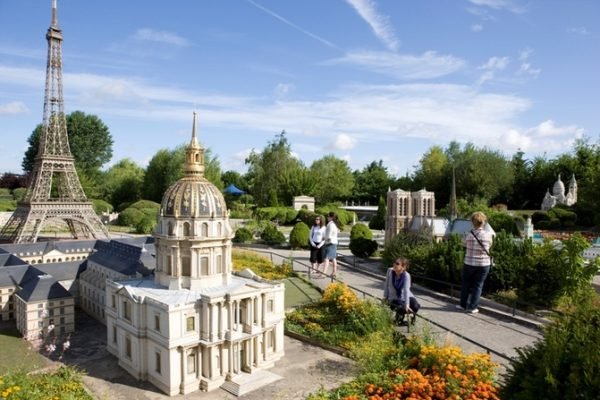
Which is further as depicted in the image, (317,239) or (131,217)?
(131,217)

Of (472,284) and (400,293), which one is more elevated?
(400,293)

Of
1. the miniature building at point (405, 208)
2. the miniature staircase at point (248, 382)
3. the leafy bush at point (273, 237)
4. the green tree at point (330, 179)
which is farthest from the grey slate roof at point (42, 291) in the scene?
the green tree at point (330, 179)

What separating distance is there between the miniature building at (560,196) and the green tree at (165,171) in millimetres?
47063

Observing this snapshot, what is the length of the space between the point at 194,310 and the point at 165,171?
54.5m

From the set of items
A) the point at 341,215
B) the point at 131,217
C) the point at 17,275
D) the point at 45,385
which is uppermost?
the point at 341,215

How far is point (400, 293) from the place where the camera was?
43.2ft

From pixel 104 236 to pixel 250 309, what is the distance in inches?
1177

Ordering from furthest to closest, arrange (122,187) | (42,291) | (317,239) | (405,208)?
(122,187) → (405,208) → (317,239) → (42,291)

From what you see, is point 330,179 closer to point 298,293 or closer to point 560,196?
point 560,196

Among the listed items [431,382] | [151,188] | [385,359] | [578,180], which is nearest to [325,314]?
[385,359]

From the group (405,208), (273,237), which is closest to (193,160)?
(405,208)

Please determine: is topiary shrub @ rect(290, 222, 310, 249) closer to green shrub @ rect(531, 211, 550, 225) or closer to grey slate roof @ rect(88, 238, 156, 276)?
grey slate roof @ rect(88, 238, 156, 276)

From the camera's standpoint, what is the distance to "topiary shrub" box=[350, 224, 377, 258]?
32031 millimetres

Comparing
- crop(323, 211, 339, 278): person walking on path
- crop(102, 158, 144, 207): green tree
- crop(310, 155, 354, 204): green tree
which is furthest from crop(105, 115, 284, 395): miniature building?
crop(102, 158, 144, 207): green tree
